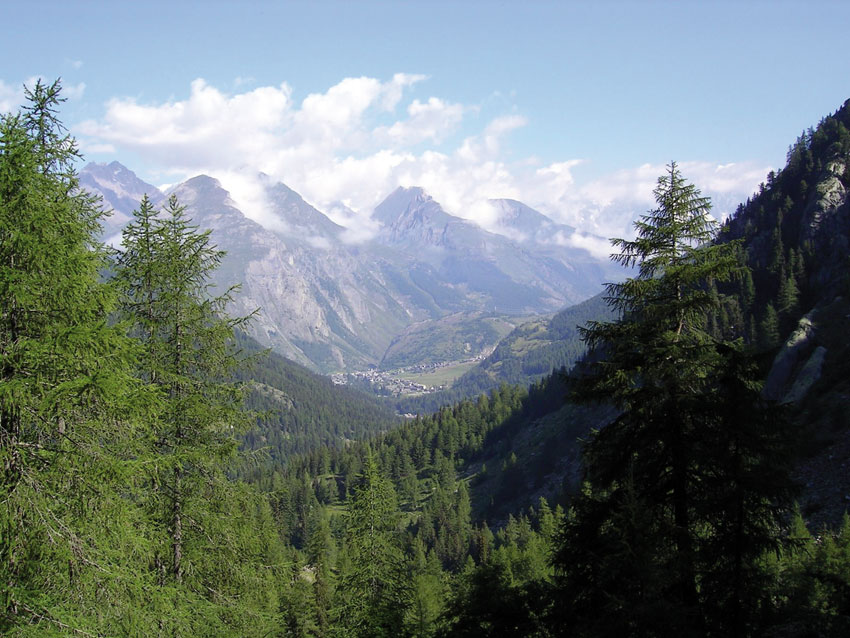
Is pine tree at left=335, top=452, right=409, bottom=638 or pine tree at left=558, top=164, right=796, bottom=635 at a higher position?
pine tree at left=558, top=164, right=796, bottom=635

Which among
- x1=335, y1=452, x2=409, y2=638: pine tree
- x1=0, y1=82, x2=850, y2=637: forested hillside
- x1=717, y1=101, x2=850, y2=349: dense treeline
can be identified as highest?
x1=717, y1=101, x2=850, y2=349: dense treeline

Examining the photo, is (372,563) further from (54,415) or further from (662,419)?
(54,415)

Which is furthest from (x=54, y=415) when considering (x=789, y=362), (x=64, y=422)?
(x=789, y=362)

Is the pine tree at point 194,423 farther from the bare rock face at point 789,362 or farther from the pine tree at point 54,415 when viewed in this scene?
the bare rock face at point 789,362

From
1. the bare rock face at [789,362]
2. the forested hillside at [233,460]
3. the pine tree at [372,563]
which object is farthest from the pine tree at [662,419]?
the bare rock face at [789,362]

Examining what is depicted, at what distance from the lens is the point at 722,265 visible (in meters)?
13.1

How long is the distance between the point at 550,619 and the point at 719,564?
15.1 ft

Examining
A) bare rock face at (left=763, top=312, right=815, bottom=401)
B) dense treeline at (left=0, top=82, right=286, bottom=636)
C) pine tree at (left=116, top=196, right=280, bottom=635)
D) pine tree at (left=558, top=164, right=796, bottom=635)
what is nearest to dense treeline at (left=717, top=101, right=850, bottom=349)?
bare rock face at (left=763, top=312, right=815, bottom=401)

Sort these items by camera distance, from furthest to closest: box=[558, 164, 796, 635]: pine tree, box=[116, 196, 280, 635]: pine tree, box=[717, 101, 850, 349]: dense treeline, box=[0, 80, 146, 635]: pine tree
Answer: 1. box=[717, 101, 850, 349]: dense treeline
2. box=[116, 196, 280, 635]: pine tree
3. box=[558, 164, 796, 635]: pine tree
4. box=[0, 80, 146, 635]: pine tree

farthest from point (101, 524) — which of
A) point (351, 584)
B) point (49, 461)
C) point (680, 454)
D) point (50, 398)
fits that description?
point (351, 584)

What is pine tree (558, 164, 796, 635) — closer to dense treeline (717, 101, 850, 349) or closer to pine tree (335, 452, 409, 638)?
pine tree (335, 452, 409, 638)

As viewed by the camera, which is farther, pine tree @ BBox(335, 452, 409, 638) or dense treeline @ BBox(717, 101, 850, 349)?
dense treeline @ BBox(717, 101, 850, 349)

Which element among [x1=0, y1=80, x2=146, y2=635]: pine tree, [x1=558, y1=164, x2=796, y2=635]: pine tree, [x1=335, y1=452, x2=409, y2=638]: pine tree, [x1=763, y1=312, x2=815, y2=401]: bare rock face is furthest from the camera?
[x1=763, y1=312, x2=815, y2=401]: bare rock face

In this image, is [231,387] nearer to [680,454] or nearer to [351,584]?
[680,454]
